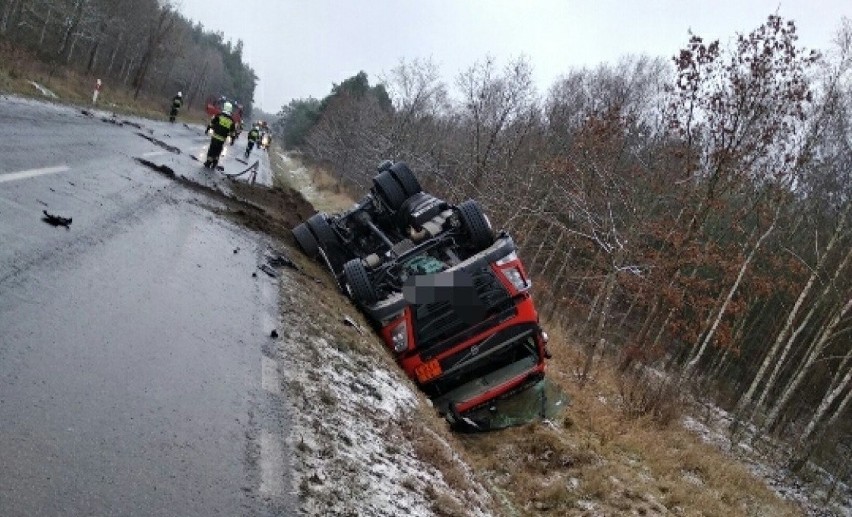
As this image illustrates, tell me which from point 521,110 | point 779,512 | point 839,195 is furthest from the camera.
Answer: point 521,110

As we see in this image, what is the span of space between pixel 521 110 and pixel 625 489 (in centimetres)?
2177

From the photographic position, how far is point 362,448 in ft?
15.7

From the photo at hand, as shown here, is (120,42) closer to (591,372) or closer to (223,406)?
(591,372)

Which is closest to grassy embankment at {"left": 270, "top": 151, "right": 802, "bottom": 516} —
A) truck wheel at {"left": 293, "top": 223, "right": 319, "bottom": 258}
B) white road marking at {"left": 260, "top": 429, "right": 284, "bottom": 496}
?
white road marking at {"left": 260, "top": 429, "right": 284, "bottom": 496}

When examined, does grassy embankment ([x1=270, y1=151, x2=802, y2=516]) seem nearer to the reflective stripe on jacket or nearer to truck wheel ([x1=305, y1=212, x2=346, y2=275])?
truck wheel ([x1=305, y1=212, x2=346, y2=275])

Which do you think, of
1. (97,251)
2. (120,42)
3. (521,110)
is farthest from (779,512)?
(120,42)

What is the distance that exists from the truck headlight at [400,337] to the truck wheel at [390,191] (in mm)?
3346

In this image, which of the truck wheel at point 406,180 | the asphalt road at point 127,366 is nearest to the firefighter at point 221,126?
the truck wheel at point 406,180

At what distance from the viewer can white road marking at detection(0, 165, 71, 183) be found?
24.7 feet

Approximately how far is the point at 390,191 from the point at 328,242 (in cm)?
132

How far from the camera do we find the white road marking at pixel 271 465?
3.69m

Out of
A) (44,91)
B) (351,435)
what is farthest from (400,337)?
(44,91)

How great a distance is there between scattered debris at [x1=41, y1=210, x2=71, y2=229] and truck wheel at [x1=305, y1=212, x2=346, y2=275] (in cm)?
466

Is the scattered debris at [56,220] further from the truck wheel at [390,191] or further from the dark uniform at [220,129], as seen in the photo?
the dark uniform at [220,129]
